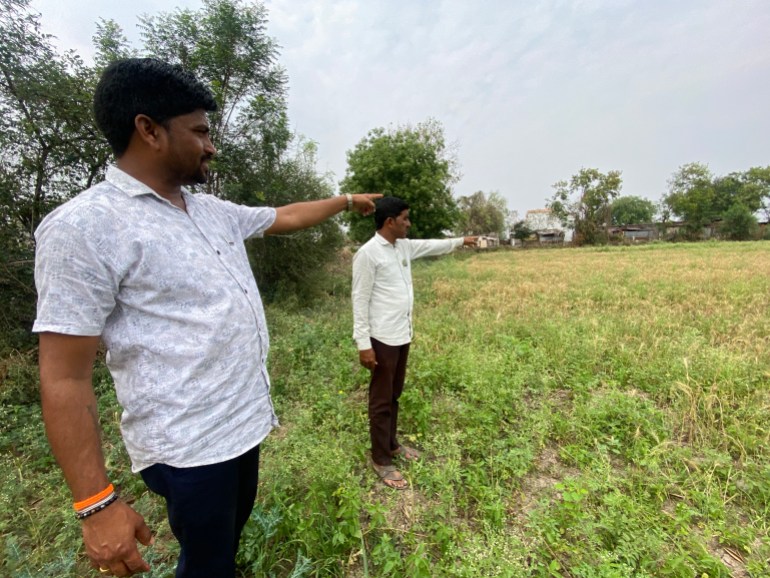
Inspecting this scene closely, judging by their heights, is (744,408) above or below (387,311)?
below

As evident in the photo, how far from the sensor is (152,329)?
107 centimetres

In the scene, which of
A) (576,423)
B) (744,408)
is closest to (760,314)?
(744,408)

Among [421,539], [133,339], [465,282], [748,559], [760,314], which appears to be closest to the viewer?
[133,339]

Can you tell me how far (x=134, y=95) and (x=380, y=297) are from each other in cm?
188

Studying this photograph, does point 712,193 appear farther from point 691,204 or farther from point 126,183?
point 126,183

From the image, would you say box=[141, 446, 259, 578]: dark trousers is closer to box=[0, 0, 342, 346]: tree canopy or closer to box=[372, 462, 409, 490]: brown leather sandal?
box=[372, 462, 409, 490]: brown leather sandal

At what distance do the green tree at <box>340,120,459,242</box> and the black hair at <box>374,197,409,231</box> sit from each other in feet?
51.2

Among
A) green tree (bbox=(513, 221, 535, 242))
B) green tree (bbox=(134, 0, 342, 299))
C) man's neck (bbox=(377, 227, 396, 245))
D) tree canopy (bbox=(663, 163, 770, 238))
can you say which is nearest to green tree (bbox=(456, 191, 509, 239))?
green tree (bbox=(513, 221, 535, 242))

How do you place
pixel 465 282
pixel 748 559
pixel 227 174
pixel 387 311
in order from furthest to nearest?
1. pixel 465 282
2. pixel 227 174
3. pixel 387 311
4. pixel 748 559

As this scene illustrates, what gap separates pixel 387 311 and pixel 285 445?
51.4 inches

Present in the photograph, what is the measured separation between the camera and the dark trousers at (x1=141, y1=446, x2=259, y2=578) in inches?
45.6

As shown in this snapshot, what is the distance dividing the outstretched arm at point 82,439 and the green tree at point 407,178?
57.0ft

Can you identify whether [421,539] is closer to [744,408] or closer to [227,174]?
[744,408]

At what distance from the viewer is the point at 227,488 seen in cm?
126
